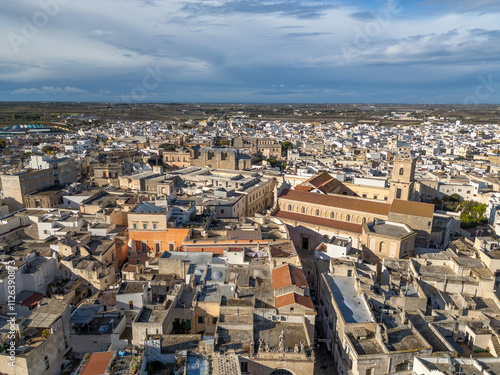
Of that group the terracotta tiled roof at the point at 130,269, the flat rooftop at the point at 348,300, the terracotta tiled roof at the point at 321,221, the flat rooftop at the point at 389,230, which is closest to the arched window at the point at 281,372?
the flat rooftop at the point at 348,300

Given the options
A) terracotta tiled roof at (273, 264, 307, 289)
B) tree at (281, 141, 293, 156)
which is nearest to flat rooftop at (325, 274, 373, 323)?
terracotta tiled roof at (273, 264, 307, 289)

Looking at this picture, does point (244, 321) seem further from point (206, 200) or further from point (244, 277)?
point (206, 200)

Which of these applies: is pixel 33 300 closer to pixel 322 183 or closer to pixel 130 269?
pixel 130 269

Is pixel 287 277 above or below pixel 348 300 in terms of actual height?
above

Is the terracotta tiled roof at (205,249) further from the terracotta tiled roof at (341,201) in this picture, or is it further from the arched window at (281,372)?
the terracotta tiled roof at (341,201)

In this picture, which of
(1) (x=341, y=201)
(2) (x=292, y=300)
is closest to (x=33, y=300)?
(2) (x=292, y=300)
